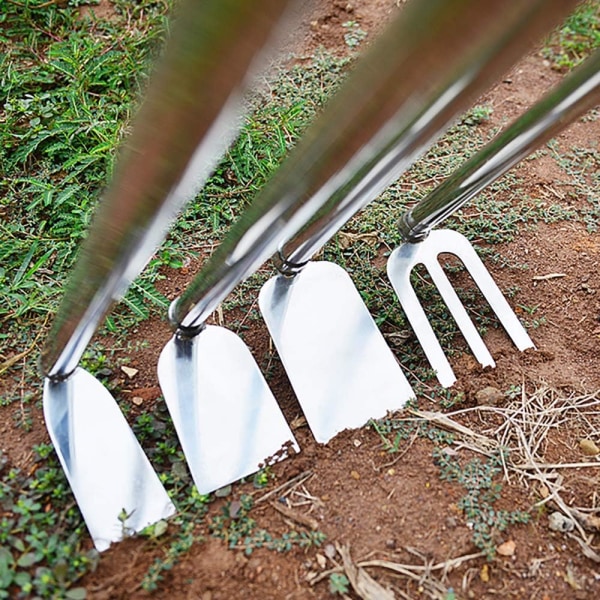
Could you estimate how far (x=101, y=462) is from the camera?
1.09 m

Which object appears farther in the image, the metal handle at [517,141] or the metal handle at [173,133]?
the metal handle at [517,141]

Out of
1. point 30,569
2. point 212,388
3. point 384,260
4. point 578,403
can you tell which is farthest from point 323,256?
point 30,569

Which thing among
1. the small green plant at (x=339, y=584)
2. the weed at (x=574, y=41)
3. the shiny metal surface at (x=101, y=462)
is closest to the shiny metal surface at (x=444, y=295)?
the small green plant at (x=339, y=584)

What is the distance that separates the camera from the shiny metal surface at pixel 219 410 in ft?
3.70

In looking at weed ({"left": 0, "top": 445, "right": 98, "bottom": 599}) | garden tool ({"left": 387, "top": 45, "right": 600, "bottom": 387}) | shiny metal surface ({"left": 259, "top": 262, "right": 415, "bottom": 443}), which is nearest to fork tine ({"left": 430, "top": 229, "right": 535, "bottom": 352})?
garden tool ({"left": 387, "top": 45, "right": 600, "bottom": 387})

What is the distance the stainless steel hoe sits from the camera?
576mm

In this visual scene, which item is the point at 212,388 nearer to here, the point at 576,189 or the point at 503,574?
the point at 503,574

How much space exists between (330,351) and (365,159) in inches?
19.5

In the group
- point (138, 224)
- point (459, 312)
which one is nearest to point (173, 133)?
point (138, 224)

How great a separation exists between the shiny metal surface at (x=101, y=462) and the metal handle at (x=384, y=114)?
0.23 metres

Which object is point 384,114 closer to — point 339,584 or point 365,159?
point 365,159

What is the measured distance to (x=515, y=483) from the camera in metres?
1.14

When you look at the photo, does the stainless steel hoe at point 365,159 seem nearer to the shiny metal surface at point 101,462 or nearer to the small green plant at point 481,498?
the small green plant at point 481,498

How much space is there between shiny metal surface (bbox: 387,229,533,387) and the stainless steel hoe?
0.08m
